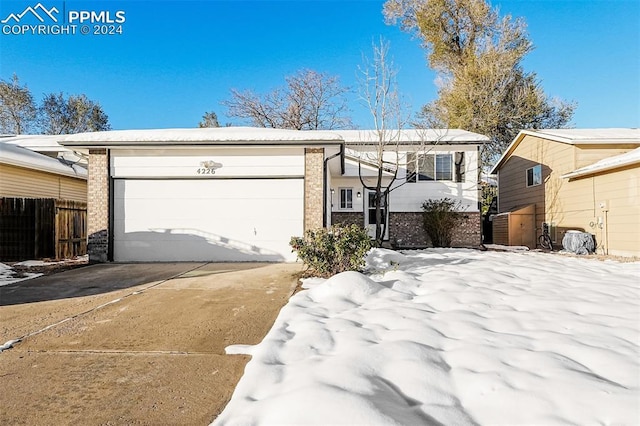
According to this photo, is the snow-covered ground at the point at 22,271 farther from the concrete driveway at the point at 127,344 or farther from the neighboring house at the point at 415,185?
the neighboring house at the point at 415,185

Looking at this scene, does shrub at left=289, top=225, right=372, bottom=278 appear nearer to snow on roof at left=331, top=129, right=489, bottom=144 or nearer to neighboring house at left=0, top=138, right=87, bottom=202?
snow on roof at left=331, top=129, right=489, bottom=144

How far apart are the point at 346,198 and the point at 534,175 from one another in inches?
334

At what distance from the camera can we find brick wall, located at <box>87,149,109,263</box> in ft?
26.7

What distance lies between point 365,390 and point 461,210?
39.1ft

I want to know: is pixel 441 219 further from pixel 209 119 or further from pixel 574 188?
pixel 209 119

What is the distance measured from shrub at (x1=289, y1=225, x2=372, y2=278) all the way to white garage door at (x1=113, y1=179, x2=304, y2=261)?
2283 mm

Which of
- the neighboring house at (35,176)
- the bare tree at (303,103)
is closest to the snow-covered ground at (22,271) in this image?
the neighboring house at (35,176)

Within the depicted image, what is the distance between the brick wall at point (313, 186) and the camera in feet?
26.9

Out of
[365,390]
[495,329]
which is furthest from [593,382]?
[365,390]

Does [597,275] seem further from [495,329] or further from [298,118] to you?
[298,118]

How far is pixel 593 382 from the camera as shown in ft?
7.37

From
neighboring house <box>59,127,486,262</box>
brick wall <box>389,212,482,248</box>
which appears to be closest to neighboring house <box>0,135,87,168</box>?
neighboring house <box>59,127,486,262</box>

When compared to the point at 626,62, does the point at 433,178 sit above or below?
below

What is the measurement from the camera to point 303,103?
75.6 ft
